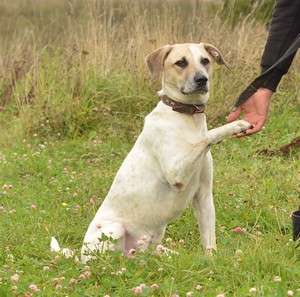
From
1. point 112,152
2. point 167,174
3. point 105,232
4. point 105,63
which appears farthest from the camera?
point 105,63

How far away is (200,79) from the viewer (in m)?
4.32

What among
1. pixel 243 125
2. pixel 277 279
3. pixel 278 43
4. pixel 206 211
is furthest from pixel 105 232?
pixel 278 43

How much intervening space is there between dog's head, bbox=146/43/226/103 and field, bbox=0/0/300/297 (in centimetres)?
93

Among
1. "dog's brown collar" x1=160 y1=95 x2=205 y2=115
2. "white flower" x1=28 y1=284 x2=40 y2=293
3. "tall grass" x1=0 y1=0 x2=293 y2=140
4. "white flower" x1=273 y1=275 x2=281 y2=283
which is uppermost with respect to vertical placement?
"dog's brown collar" x1=160 y1=95 x2=205 y2=115

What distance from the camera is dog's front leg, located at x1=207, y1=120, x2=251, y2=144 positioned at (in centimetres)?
388

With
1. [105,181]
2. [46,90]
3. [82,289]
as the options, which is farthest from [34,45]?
[82,289]

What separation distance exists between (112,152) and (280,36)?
3.46 meters

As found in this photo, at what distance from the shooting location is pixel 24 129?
26.4ft

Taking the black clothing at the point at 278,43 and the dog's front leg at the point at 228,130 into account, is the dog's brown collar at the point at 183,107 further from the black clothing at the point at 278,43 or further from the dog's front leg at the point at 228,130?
the black clothing at the point at 278,43

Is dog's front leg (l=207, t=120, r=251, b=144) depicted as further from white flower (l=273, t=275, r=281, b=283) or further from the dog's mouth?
white flower (l=273, t=275, r=281, b=283)

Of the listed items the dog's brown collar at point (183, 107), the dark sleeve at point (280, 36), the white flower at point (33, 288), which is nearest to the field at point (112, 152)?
the white flower at point (33, 288)

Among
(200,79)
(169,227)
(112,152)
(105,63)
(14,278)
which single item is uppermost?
(200,79)

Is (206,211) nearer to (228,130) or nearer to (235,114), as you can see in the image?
(228,130)

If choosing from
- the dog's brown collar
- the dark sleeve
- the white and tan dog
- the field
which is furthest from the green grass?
the dark sleeve
